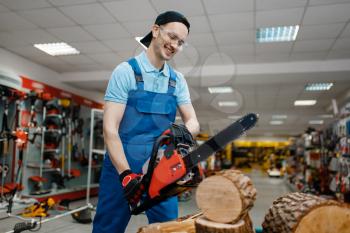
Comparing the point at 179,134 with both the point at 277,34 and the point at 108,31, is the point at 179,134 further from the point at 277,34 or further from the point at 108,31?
the point at 277,34

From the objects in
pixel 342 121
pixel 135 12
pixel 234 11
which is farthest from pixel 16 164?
pixel 342 121

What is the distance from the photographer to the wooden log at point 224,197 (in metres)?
0.99

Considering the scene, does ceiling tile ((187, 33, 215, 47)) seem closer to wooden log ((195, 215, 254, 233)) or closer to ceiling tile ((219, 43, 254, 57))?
ceiling tile ((219, 43, 254, 57))

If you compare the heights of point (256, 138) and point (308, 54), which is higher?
point (308, 54)

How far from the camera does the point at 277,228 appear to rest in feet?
3.68

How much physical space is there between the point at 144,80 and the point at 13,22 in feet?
15.2

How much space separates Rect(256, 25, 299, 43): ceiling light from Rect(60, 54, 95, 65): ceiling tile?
382 cm

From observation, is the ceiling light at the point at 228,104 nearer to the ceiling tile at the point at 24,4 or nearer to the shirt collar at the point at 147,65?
the ceiling tile at the point at 24,4

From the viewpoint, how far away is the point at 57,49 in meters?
6.34

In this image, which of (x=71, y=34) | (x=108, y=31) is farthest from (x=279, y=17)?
(x=71, y=34)

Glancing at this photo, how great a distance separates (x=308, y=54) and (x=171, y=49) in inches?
221

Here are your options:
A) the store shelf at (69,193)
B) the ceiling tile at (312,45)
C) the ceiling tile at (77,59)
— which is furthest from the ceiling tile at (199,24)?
the store shelf at (69,193)

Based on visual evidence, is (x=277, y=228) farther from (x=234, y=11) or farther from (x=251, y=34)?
(x=251, y=34)

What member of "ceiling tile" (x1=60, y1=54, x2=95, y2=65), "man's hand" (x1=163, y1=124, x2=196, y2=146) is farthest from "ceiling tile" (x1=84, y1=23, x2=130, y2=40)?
"man's hand" (x1=163, y1=124, x2=196, y2=146)
